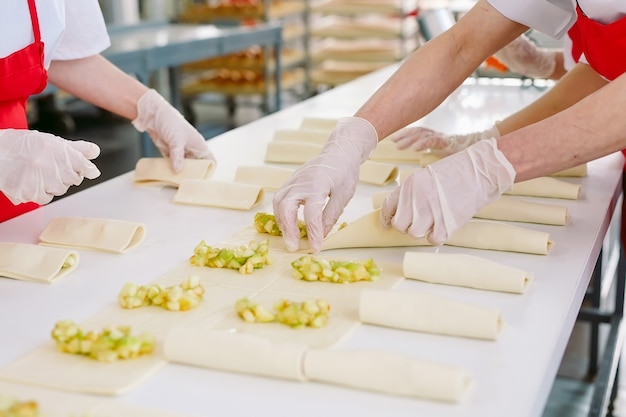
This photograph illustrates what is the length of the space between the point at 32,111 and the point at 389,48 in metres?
3.41

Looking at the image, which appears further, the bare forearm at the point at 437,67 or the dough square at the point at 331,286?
the bare forearm at the point at 437,67

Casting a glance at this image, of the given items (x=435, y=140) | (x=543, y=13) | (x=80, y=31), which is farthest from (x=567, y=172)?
(x=80, y=31)

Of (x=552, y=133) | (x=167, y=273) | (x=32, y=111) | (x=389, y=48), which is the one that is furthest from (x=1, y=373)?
(x=389, y=48)

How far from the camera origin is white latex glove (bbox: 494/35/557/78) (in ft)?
9.38

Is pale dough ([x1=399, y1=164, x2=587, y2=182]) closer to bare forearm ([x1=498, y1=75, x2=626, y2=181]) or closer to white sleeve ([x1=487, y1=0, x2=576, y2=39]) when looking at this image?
white sleeve ([x1=487, y1=0, x2=576, y2=39])

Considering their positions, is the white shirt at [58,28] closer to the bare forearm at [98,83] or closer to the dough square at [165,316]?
the bare forearm at [98,83]

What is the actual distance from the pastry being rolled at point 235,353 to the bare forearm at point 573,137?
2.44 feet

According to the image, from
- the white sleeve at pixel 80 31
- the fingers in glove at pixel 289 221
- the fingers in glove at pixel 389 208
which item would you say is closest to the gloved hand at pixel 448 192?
the fingers in glove at pixel 389 208

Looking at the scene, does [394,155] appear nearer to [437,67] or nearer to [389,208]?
[437,67]

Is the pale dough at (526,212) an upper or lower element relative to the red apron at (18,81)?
lower

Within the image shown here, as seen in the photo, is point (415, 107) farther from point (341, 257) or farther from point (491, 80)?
point (491, 80)

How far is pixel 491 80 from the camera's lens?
383 cm

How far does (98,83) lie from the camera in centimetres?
233

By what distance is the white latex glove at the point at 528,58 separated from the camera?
2.86m
